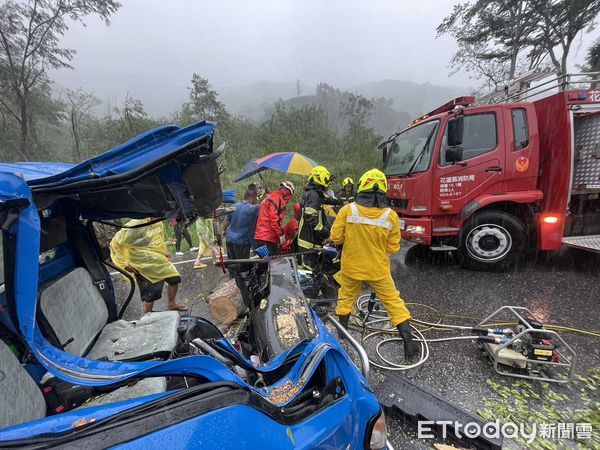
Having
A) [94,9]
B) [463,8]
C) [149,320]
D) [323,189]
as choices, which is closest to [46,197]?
[149,320]

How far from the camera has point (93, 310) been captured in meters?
2.20

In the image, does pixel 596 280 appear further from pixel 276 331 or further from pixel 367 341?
pixel 276 331

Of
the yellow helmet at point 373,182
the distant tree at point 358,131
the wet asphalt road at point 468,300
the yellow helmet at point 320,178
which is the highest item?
the distant tree at point 358,131

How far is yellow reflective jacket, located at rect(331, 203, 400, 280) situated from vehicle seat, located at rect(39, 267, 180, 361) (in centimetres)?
172

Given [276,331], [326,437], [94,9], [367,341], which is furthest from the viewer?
[94,9]

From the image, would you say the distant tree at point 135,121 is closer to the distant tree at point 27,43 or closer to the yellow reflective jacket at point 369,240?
the distant tree at point 27,43

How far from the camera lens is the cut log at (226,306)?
371 cm

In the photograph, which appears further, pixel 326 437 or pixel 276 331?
pixel 276 331

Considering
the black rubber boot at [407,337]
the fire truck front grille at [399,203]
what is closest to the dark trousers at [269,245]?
the black rubber boot at [407,337]

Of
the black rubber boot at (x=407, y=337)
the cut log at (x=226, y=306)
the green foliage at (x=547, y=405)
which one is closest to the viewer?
the green foliage at (x=547, y=405)

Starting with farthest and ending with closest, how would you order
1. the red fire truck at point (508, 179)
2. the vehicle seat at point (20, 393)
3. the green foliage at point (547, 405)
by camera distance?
the red fire truck at point (508, 179) < the green foliage at point (547, 405) < the vehicle seat at point (20, 393)

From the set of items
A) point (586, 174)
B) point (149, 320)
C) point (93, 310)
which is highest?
point (586, 174)

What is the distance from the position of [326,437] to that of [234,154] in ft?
69.8

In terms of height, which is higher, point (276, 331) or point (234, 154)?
point (234, 154)
